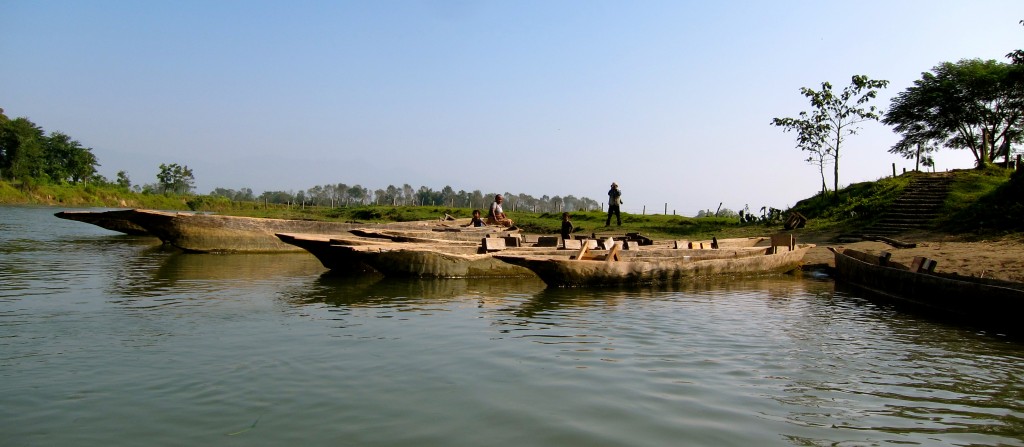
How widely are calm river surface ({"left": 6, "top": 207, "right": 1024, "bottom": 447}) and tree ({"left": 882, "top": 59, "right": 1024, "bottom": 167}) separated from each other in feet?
84.5

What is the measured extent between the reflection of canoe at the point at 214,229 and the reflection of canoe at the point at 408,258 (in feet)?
19.3

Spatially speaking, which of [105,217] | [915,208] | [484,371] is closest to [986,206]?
[915,208]

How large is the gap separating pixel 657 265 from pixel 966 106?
86.7ft

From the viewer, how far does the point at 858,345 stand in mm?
7242

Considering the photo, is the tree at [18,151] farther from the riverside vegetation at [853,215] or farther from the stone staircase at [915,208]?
the stone staircase at [915,208]

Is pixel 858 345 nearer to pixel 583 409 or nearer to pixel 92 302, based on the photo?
pixel 583 409

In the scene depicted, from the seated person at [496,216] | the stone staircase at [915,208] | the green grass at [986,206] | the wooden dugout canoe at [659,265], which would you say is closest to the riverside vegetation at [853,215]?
the green grass at [986,206]

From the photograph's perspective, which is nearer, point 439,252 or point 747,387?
point 747,387

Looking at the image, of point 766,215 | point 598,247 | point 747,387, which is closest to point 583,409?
point 747,387

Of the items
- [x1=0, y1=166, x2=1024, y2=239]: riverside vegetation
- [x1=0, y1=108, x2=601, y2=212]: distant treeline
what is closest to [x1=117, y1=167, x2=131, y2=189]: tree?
[x1=0, y1=108, x2=601, y2=212]: distant treeline

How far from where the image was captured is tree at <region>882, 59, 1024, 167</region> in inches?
1153

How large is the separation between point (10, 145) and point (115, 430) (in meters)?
65.8

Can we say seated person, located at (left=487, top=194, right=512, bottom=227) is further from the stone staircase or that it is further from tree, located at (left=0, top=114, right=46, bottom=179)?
tree, located at (left=0, top=114, right=46, bottom=179)

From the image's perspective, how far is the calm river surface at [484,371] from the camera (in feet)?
13.9
